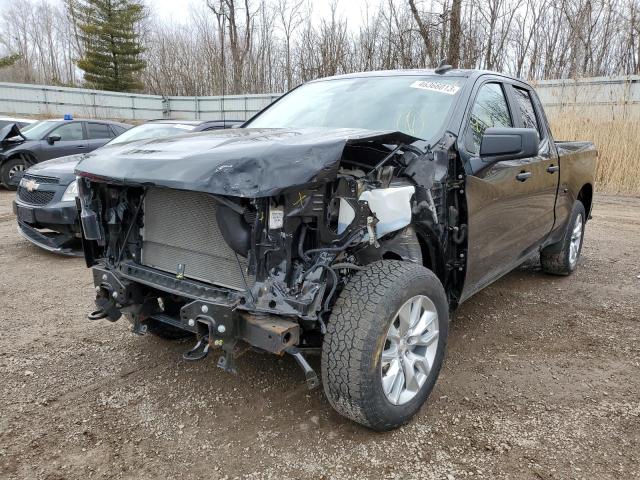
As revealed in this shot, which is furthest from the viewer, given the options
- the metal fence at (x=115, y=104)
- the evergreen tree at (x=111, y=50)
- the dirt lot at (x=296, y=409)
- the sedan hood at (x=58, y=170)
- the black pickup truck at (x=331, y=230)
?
the evergreen tree at (x=111, y=50)

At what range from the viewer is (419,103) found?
10.6 feet

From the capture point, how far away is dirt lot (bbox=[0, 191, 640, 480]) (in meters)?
2.29

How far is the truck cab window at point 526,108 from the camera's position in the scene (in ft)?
13.3

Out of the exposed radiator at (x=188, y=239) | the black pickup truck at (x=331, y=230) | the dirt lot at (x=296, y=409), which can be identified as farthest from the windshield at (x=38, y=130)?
the exposed radiator at (x=188, y=239)

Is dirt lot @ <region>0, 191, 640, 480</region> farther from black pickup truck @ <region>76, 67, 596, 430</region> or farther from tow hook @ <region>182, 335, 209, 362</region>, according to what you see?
tow hook @ <region>182, 335, 209, 362</region>

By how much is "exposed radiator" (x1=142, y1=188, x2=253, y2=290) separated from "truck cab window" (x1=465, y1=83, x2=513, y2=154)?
5.38 ft

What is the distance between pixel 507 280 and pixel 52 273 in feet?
15.5

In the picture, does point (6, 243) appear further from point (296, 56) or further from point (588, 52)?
point (296, 56)

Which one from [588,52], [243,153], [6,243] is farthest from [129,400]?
[588,52]

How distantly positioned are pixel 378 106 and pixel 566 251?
2.91 meters

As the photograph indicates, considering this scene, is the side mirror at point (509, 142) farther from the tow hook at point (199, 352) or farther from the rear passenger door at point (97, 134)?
the rear passenger door at point (97, 134)

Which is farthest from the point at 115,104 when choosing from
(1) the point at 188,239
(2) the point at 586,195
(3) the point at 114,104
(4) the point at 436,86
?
(1) the point at 188,239

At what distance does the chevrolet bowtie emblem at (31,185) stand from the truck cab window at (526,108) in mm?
5235

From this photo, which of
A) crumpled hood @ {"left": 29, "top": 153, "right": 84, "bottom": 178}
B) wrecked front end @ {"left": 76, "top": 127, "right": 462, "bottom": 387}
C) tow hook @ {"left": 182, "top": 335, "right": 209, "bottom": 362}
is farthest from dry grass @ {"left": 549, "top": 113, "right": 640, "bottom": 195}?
tow hook @ {"left": 182, "top": 335, "right": 209, "bottom": 362}
